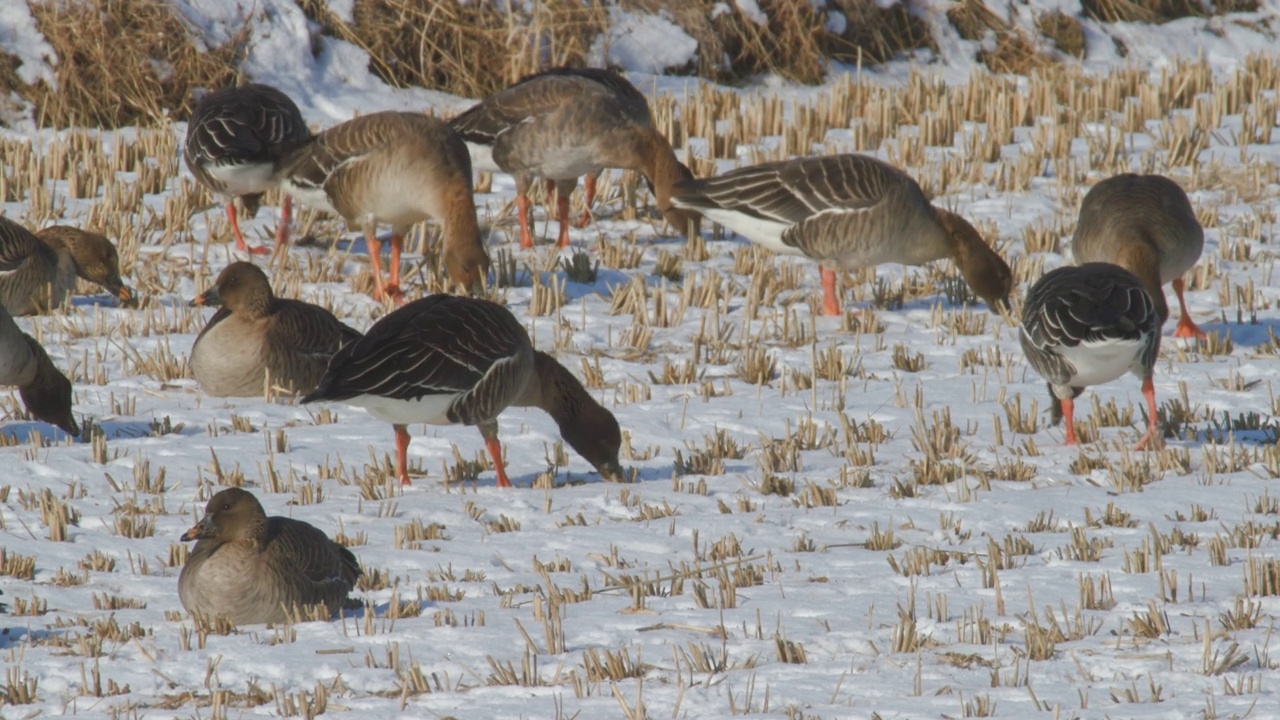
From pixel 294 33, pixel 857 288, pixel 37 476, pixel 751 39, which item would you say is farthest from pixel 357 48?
pixel 37 476

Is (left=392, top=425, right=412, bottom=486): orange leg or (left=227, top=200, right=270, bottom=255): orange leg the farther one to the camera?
(left=227, top=200, right=270, bottom=255): orange leg

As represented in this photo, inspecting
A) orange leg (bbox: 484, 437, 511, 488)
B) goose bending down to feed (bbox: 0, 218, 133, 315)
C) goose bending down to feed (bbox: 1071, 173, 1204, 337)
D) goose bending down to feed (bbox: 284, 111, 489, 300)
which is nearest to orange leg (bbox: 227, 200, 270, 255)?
goose bending down to feed (bbox: 284, 111, 489, 300)

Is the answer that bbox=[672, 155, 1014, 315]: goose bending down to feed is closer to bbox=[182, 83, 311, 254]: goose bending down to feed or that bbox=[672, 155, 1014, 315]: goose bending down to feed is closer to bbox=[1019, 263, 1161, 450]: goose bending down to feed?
bbox=[1019, 263, 1161, 450]: goose bending down to feed

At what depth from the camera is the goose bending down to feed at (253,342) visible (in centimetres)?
902

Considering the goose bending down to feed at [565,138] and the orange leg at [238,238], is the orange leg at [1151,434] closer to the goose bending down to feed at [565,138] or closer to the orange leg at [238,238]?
the goose bending down to feed at [565,138]

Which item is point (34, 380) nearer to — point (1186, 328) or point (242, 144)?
point (242, 144)

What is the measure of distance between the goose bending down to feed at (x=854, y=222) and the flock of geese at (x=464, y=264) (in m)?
0.01

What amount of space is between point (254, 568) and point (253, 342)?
380 centimetres

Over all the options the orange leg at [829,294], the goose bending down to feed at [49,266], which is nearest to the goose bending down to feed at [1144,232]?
the orange leg at [829,294]

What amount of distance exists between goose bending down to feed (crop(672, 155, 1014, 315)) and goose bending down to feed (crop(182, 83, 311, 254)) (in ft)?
11.6

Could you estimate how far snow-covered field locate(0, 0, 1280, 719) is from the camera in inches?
185

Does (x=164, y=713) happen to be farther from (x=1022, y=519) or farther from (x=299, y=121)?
(x=299, y=121)

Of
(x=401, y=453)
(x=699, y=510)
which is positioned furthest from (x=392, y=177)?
(x=699, y=510)

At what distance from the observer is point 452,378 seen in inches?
288
